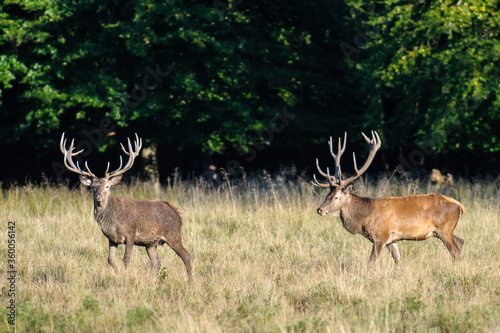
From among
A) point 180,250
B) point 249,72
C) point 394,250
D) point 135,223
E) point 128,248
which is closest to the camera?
point 128,248

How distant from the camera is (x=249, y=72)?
14.5m

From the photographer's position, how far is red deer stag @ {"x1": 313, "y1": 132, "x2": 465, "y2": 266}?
25.0ft

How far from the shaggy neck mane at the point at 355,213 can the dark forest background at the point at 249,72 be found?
16.1 ft

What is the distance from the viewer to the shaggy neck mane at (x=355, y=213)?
7.81 metres

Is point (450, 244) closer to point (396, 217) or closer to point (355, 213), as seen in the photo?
point (396, 217)

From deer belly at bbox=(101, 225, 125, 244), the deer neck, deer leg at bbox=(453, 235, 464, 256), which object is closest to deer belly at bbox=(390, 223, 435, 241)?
deer leg at bbox=(453, 235, 464, 256)

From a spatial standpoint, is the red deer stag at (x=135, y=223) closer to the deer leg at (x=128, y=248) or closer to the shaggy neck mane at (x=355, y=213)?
the deer leg at (x=128, y=248)

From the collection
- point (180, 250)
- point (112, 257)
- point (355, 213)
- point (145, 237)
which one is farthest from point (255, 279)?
point (355, 213)

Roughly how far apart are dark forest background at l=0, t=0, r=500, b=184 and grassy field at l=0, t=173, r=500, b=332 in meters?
3.28

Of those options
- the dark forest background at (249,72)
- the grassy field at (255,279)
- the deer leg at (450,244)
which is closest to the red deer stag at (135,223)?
the grassy field at (255,279)

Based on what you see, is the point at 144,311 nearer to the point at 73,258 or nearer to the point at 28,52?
the point at 73,258

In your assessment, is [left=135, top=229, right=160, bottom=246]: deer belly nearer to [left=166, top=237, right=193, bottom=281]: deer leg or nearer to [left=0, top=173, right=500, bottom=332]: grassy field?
[left=166, top=237, right=193, bottom=281]: deer leg

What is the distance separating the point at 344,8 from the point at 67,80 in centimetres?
646

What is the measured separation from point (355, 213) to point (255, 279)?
180cm
